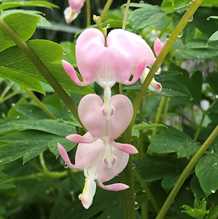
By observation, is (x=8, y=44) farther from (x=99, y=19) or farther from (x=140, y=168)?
(x=140, y=168)

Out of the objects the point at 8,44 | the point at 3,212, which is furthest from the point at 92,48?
the point at 3,212

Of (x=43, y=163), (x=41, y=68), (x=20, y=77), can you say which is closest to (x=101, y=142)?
(x=41, y=68)

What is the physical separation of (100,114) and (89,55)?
57 mm

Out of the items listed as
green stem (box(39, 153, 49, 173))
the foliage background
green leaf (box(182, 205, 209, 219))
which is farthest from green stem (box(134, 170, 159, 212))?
green stem (box(39, 153, 49, 173))

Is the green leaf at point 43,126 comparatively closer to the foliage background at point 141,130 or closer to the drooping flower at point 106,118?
the foliage background at point 141,130

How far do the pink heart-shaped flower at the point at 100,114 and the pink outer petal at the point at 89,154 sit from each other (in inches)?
0.6

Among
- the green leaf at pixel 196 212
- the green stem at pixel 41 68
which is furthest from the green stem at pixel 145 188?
the green stem at pixel 41 68

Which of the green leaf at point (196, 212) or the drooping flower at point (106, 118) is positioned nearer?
the drooping flower at point (106, 118)

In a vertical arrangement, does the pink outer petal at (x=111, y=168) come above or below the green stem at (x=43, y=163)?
above

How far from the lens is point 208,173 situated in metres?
0.74

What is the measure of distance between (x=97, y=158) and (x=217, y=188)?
0.23 metres

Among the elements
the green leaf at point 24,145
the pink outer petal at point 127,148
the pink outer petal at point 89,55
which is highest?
the pink outer petal at point 89,55

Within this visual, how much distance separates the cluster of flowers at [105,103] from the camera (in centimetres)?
53

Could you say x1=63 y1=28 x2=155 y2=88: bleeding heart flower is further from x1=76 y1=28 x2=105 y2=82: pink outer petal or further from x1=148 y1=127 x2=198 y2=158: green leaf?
x1=148 y1=127 x2=198 y2=158: green leaf
